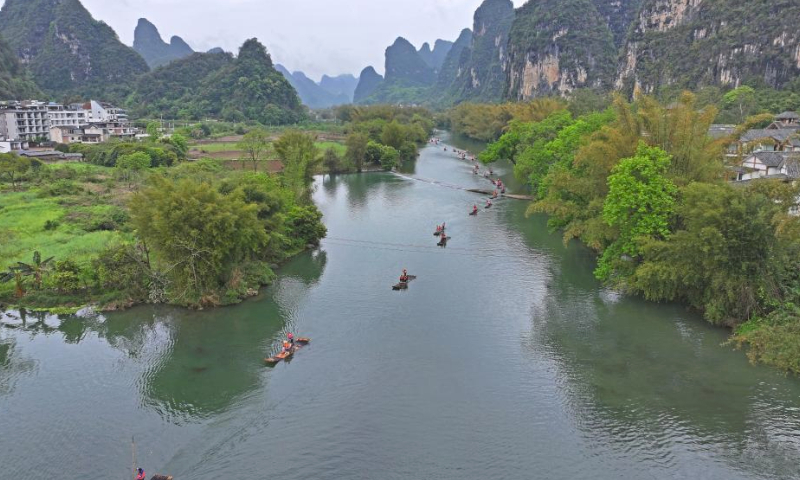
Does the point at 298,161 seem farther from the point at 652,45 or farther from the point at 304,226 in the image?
the point at 652,45

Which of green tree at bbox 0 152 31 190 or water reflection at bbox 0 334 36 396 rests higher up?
green tree at bbox 0 152 31 190

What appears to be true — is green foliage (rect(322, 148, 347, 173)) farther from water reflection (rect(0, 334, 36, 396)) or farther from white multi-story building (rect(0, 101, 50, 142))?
water reflection (rect(0, 334, 36, 396))

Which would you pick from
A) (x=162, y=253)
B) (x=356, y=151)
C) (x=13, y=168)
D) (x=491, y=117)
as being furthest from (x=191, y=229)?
(x=491, y=117)

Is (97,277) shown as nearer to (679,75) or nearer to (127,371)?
(127,371)

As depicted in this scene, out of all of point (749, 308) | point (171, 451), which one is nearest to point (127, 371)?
point (171, 451)

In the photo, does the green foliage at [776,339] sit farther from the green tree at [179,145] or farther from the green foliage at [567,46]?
the green foliage at [567,46]

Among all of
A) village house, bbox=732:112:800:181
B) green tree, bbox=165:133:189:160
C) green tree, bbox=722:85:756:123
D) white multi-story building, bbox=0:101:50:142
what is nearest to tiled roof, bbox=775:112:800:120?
green tree, bbox=722:85:756:123
